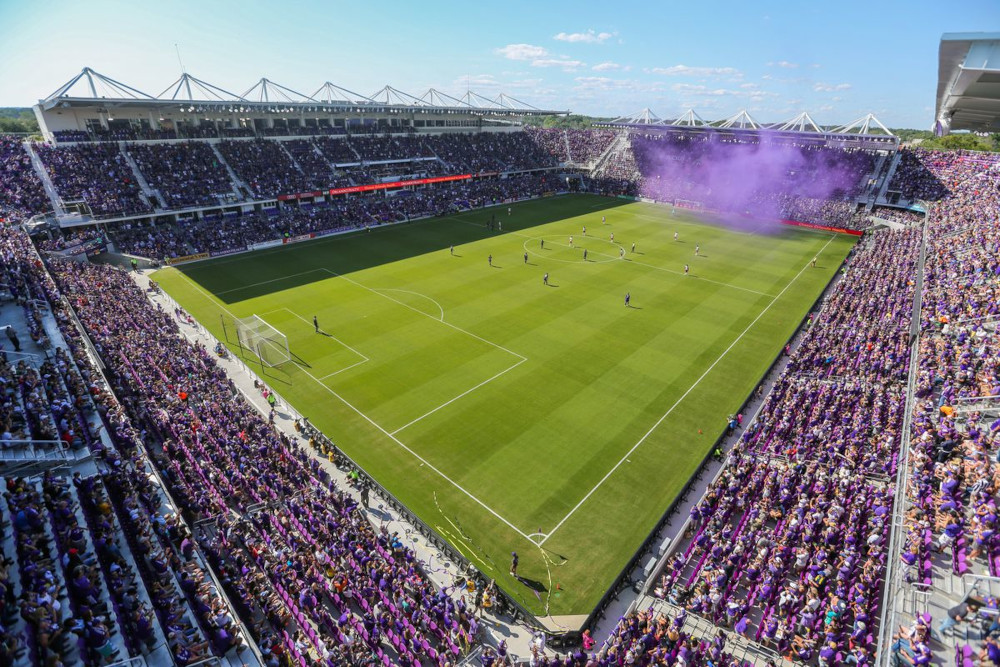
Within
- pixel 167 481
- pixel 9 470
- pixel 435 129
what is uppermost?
pixel 435 129

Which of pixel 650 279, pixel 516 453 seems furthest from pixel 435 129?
pixel 516 453

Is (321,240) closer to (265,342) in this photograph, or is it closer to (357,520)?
(265,342)

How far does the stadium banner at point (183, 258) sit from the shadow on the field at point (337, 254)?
3.41 feet

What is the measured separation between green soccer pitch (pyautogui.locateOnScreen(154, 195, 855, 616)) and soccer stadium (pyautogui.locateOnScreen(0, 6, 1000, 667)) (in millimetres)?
192

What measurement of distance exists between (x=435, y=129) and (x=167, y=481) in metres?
78.9

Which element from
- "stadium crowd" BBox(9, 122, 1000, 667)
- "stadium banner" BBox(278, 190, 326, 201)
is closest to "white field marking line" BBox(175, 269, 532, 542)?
"stadium crowd" BBox(9, 122, 1000, 667)

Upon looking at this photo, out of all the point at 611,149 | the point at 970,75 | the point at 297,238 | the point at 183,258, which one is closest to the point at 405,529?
the point at 970,75

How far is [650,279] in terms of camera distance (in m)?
42.5

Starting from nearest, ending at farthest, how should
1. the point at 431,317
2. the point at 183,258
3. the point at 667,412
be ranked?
the point at 667,412 → the point at 431,317 → the point at 183,258

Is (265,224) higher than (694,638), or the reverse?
(265,224)

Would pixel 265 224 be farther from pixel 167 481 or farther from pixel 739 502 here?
pixel 739 502

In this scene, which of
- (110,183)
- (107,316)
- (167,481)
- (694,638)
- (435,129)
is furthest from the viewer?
(435,129)

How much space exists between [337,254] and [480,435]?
103 feet

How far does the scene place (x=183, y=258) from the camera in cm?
4538
